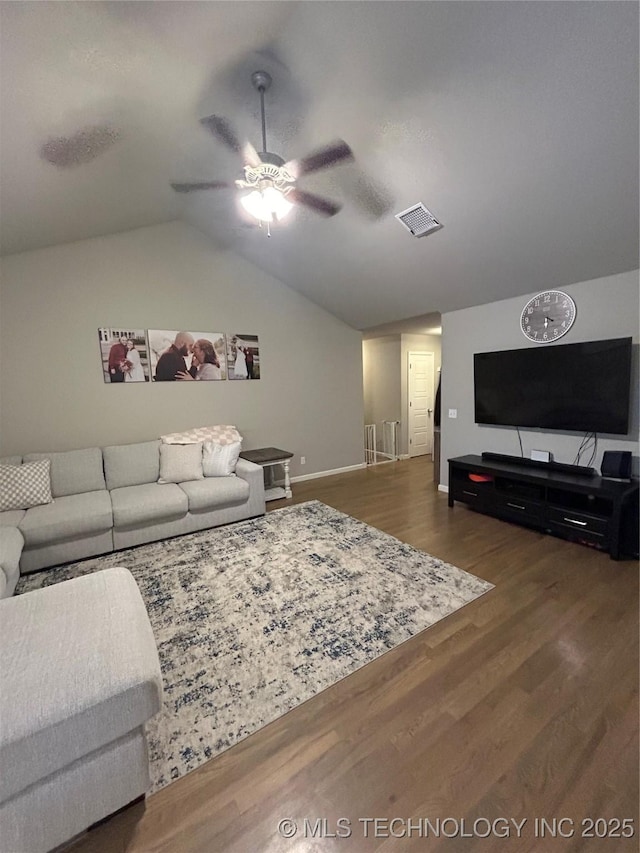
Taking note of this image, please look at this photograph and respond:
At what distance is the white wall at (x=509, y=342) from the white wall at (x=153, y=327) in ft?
5.89

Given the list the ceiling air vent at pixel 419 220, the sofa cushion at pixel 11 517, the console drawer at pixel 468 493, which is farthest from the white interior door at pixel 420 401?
the sofa cushion at pixel 11 517

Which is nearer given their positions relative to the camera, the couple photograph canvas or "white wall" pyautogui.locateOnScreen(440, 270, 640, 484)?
"white wall" pyautogui.locateOnScreen(440, 270, 640, 484)

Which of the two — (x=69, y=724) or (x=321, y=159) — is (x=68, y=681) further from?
(x=321, y=159)

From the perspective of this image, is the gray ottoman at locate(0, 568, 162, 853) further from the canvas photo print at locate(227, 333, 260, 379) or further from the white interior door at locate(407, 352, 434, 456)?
the white interior door at locate(407, 352, 434, 456)

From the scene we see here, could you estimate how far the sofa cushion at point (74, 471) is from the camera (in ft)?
10.7

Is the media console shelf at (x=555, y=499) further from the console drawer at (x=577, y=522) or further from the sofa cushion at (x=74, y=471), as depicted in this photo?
the sofa cushion at (x=74, y=471)

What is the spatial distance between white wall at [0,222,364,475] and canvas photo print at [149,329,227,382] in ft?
0.31

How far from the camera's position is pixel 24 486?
300cm

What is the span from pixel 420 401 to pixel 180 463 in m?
4.51

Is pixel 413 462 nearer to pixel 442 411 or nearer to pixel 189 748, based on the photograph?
pixel 442 411

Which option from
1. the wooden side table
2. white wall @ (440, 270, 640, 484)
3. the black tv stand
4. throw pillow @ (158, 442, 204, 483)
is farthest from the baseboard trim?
the black tv stand

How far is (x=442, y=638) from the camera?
1.98m

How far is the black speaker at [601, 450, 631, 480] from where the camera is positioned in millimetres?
2855

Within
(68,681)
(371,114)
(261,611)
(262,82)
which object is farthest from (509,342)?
(68,681)
